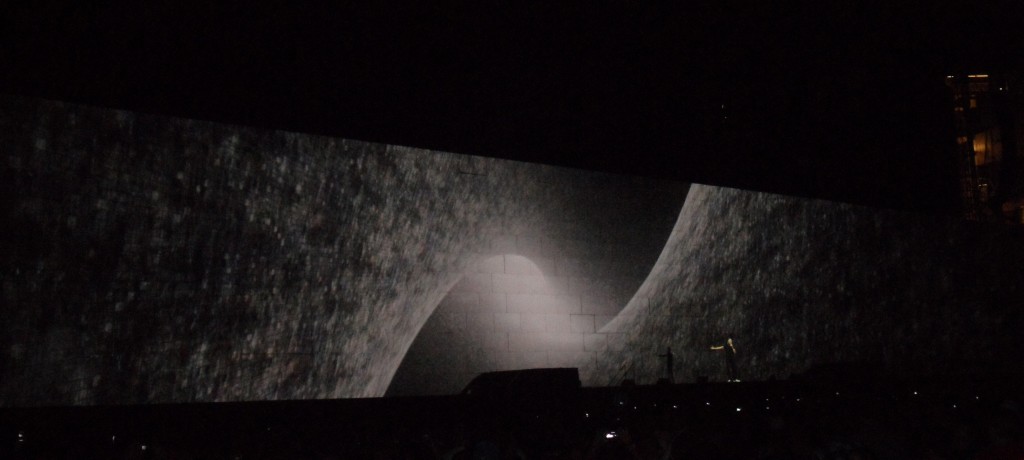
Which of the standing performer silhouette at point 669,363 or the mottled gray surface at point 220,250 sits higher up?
the mottled gray surface at point 220,250

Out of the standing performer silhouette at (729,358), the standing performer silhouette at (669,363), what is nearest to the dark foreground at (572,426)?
the standing performer silhouette at (669,363)

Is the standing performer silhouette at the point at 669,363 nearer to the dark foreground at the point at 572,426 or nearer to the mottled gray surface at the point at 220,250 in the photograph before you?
the dark foreground at the point at 572,426

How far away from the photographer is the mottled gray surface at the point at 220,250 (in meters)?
5.63

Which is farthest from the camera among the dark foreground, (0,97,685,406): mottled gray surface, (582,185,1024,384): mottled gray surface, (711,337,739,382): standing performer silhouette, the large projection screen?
(711,337,739,382): standing performer silhouette

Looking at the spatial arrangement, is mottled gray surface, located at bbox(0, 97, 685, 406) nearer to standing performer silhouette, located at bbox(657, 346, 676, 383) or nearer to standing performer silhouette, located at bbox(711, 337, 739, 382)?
standing performer silhouette, located at bbox(657, 346, 676, 383)

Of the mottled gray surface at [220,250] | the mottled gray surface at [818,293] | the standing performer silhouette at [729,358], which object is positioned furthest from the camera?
the standing performer silhouette at [729,358]

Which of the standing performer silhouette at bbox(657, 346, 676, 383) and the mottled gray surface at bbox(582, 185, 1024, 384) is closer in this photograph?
the standing performer silhouette at bbox(657, 346, 676, 383)

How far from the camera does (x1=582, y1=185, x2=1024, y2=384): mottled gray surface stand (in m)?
9.71

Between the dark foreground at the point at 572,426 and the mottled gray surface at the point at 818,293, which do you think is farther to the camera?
the mottled gray surface at the point at 818,293

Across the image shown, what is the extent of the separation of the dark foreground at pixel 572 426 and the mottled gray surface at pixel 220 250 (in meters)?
0.38

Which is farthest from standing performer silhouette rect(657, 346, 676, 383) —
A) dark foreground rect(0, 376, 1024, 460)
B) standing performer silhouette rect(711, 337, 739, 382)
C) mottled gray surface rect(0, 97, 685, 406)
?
mottled gray surface rect(0, 97, 685, 406)

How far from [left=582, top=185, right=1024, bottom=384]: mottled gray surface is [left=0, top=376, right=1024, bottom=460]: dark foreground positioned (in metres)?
1.24

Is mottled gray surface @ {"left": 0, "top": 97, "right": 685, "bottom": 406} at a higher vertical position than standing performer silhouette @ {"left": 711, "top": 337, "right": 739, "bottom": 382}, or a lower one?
higher

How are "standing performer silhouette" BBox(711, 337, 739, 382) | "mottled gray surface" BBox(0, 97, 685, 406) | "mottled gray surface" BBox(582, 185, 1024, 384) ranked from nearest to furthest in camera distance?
1. "mottled gray surface" BBox(0, 97, 685, 406)
2. "mottled gray surface" BBox(582, 185, 1024, 384)
3. "standing performer silhouette" BBox(711, 337, 739, 382)
